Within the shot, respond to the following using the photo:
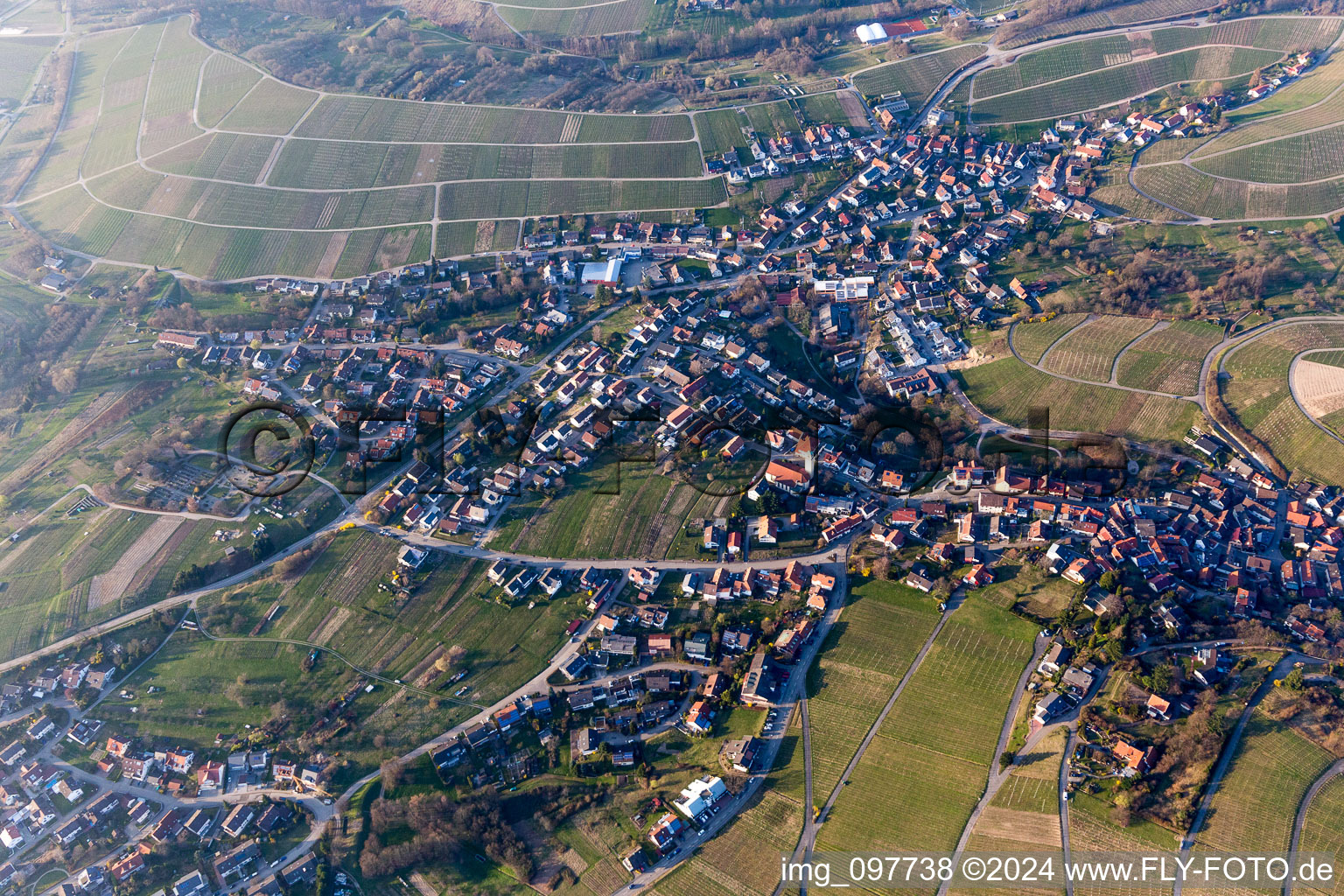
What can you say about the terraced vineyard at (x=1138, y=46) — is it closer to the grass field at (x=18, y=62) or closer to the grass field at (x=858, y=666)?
the grass field at (x=858, y=666)

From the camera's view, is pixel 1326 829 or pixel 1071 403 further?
pixel 1071 403

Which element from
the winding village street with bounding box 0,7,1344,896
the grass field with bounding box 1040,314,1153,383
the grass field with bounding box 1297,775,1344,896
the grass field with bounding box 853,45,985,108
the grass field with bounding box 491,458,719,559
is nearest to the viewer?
the grass field with bounding box 1297,775,1344,896

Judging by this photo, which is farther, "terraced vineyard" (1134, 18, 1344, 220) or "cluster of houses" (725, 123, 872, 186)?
"cluster of houses" (725, 123, 872, 186)

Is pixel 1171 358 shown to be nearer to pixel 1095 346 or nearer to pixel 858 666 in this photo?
pixel 1095 346

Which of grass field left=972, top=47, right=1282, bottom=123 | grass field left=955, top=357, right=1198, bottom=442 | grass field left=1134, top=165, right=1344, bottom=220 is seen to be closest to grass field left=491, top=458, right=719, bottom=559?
grass field left=955, top=357, right=1198, bottom=442

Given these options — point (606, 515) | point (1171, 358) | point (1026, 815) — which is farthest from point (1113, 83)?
point (1026, 815)

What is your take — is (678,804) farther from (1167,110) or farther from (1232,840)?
(1167,110)

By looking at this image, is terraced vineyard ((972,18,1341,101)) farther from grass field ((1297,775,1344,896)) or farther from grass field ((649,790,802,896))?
grass field ((649,790,802,896))
